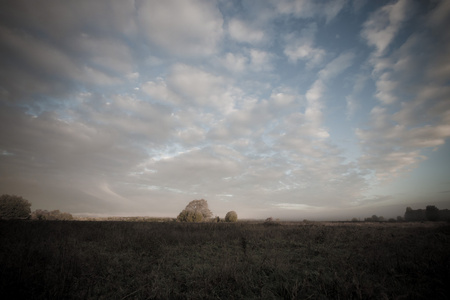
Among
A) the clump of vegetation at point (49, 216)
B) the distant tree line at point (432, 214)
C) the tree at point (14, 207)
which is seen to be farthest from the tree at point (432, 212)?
the tree at point (14, 207)

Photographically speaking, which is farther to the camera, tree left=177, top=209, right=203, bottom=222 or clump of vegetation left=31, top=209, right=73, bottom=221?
tree left=177, top=209, right=203, bottom=222

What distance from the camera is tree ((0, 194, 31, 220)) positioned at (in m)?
34.9

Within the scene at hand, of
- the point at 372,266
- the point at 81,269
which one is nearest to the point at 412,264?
the point at 372,266

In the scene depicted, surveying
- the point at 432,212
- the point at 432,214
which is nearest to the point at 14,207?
the point at 432,214

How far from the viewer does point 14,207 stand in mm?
36344

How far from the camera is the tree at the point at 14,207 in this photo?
3488 cm

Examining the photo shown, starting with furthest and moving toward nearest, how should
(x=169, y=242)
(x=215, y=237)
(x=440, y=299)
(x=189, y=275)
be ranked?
(x=215, y=237) → (x=169, y=242) → (x=189, y=275) → (x=440, y=299)

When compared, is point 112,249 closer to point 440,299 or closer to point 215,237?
point 215,237

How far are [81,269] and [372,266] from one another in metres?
8.75

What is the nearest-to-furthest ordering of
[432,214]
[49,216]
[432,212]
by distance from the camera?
[49,216] < [432,214] < [432,212]

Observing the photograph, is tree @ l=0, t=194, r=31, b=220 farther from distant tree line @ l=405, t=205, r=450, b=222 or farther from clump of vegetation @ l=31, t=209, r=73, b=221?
distant tree line @ l=405, t=205, r=450, b=222

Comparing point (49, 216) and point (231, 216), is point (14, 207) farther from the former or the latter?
point (231, 216)

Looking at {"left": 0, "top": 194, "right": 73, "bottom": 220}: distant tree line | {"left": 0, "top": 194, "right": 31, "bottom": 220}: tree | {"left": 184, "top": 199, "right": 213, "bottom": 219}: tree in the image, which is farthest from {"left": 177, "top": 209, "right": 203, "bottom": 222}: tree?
{"left": 0, "top": 194, "right": 31, "bottom": 220}: tree

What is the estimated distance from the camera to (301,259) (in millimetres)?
6918
